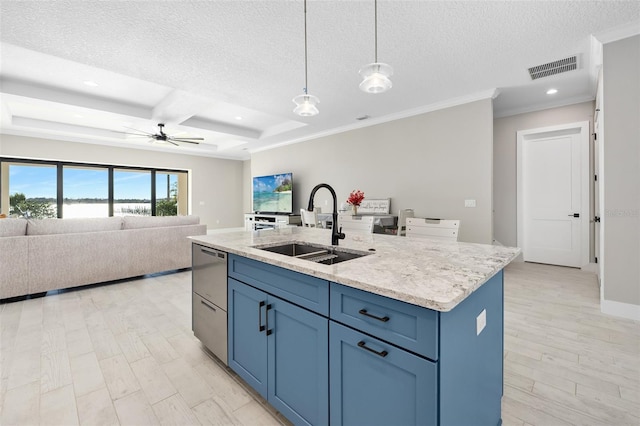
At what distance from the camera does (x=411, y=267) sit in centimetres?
118

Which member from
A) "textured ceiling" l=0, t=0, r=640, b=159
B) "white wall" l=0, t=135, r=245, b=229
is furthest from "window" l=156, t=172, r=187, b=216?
"textured ceiling" l=0, t=0, r=640, b=159

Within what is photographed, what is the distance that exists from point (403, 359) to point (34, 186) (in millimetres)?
9087

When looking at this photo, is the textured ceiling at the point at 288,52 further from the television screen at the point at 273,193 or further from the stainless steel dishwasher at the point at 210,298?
the television screen at the point at 273,193

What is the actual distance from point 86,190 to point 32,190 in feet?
3.21

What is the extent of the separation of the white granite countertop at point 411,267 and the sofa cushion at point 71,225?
9.34ft

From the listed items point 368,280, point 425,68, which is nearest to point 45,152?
point 425,68

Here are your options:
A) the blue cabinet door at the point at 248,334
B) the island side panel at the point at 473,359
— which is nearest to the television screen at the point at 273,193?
the blue cabinet door at the point at 248,334

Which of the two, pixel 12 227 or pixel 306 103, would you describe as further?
pixel 12 227

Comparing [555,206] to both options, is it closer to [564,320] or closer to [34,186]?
[564,320]

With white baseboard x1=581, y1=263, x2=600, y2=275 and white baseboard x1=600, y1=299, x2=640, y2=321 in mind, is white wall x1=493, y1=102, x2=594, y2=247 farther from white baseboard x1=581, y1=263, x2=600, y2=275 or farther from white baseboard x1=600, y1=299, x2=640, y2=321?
white baseboard x1=600, y1=299, x2=640, y2=321

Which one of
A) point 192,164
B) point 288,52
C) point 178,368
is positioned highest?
point 288,52

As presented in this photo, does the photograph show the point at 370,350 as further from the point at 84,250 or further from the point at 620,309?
the point at 84,250

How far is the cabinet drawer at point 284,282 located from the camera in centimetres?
117

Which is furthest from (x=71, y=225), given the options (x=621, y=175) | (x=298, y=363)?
(x=621, y=175)
